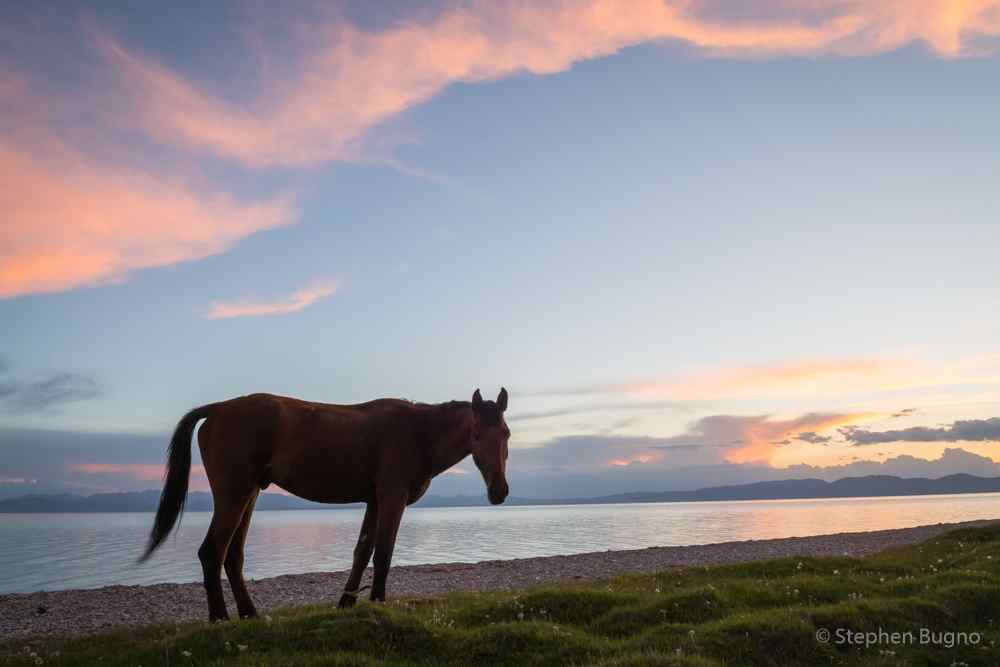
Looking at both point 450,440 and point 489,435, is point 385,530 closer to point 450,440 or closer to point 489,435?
point 450,440

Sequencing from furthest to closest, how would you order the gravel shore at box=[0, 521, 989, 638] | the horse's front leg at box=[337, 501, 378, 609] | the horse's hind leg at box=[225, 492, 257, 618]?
the gravel shore at box=[0, 521, 989, 638] → the horse's front leg at box=[337, 501, 378, 609] → the horse's hind leg at box=[225, 492, 257, 618]

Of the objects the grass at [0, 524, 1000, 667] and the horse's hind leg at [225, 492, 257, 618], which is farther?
the horse's hind leg at [225, 492, 257, 618]

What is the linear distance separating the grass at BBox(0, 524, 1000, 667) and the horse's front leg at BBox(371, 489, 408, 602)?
0.57 metres

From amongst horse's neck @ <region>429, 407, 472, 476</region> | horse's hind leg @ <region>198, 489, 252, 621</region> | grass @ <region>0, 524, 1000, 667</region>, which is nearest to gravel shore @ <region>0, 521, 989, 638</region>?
horse's hind leg @ <region>198, 489, 252, 621</region>

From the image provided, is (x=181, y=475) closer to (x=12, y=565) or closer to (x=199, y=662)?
(x=199, y=662)

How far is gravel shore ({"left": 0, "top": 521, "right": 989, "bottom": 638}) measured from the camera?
17.3 metres

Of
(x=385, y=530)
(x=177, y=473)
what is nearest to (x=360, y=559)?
(x=385, y=530)

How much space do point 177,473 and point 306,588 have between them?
45.6ft

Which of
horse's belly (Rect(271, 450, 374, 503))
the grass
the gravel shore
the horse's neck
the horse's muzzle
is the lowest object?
the gravel shore

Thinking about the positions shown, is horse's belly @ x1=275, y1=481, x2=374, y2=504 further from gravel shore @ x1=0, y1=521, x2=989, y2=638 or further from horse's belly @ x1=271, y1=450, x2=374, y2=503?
gravel shore @ x1=0, y1=521, x2=989, y2=638

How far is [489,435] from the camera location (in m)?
9.91

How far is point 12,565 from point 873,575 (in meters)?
58.0

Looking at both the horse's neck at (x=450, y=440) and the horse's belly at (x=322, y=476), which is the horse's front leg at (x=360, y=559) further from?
the horse's neck at (x=450, y=440)

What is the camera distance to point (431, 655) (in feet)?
26.2
